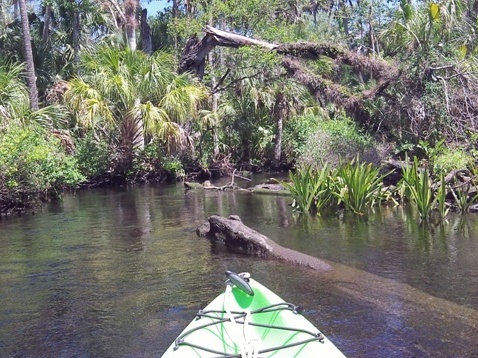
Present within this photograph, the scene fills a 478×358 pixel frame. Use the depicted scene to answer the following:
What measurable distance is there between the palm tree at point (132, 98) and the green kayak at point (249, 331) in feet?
52.7

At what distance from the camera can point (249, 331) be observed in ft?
16.0

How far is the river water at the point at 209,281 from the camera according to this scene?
6379mm

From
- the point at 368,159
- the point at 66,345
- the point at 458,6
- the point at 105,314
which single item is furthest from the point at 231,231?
the point at 458,6

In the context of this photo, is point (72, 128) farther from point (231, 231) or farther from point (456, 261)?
point (456, 261)

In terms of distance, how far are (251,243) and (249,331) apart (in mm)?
5051

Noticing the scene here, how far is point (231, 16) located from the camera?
24859 millimetres

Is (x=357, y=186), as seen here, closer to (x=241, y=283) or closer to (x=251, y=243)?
(x=251, y=243)

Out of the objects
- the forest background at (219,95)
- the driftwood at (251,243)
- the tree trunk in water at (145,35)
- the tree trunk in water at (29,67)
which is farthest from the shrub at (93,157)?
the driftwood at (251,243)

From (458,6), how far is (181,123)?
33.0ft

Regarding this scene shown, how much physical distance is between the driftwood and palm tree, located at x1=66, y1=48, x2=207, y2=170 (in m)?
10.3

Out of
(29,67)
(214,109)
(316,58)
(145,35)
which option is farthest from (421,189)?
(145,35)

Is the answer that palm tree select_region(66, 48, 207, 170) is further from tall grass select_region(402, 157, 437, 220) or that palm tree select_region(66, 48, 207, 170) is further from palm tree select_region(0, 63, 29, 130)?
tall grass select_region(402, 157, 437, 220)

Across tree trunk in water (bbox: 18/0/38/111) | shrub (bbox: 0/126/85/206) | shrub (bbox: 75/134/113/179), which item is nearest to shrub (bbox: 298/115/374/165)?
shrub (bbox: 0/126/85/206)

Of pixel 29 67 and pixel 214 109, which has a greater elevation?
pixel 29 67
